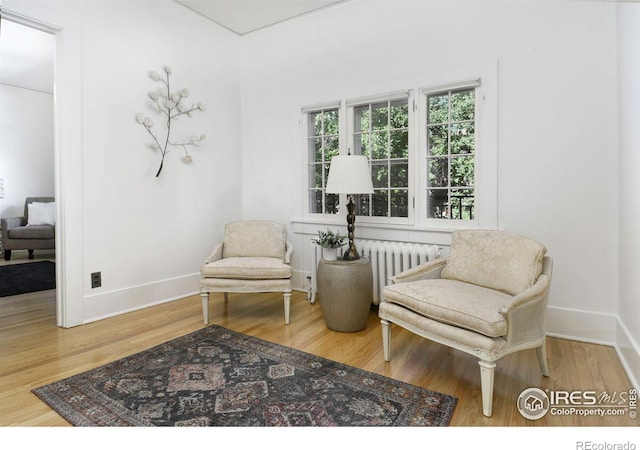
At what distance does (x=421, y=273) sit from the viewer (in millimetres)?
2420

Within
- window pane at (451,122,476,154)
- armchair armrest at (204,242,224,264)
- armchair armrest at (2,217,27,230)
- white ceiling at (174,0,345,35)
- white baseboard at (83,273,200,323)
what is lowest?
→ white baseboard at (83,273,200,323)

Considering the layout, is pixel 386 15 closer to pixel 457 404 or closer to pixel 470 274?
pixel 470 274

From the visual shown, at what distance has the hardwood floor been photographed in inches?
68.6

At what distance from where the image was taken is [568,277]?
8.49 ft

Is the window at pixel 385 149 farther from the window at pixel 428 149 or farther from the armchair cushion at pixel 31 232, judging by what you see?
the armchair cushion at pixel 31 232

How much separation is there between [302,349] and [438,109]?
220 centimetres

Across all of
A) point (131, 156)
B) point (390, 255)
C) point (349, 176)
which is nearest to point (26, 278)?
point (131, 156)

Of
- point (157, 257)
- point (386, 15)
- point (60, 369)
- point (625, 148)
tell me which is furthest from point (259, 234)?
point (625, 148)

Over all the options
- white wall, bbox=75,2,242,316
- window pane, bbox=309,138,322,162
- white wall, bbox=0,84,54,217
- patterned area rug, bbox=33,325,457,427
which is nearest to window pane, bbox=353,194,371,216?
window pane, bbox=309,138,322,162

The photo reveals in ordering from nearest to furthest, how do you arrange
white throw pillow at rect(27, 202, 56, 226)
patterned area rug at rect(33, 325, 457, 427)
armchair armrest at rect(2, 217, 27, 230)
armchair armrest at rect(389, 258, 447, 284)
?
1. patterned area rug at rect(33, 325, 457, 427)
2. armchair armrest at rect(389, 258, 447, 284)
3. armchair armrest at rect(2, 217, 27, 230)
4. white throw pillow at rect(27, 202, 56, 226)

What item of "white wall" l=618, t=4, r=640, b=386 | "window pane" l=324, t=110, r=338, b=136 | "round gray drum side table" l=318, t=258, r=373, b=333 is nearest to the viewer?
"white wall" l=618, t=4, r=640, b=386

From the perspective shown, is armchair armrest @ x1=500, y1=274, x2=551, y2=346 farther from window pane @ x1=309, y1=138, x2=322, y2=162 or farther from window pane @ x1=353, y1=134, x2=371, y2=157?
window pane @ x1=309, y1=138, x2=322, y2=162

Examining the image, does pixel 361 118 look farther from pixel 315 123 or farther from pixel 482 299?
pixel 482 299

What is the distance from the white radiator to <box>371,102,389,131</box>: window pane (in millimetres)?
1059
